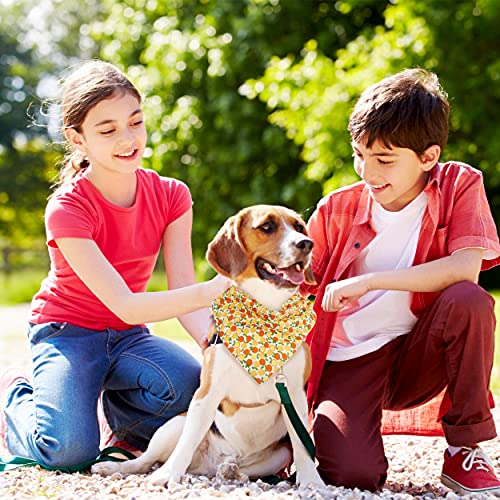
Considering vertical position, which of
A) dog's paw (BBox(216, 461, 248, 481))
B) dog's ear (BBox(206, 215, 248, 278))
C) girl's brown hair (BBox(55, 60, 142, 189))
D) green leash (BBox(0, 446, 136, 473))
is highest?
girl's brown hair (BBox(55, 60, 142, 189))

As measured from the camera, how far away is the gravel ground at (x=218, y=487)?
336 cm

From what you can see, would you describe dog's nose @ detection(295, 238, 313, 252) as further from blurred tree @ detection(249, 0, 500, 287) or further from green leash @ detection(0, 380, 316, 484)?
blurred tree @ detection(249, 0, 500, 287)

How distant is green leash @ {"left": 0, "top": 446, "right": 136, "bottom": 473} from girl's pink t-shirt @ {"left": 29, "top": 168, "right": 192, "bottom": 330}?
653mm

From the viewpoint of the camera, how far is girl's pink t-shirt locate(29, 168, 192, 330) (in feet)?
14.0

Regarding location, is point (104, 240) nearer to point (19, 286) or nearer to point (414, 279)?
point (414, 279)

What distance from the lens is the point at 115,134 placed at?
4.27 metres

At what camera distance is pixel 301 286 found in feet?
13.4

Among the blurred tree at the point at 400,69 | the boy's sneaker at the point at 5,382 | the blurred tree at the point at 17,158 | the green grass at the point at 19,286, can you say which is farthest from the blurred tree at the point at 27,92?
the boy's sneaker at the point at 5,382

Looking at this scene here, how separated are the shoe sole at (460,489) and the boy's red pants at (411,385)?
171mm

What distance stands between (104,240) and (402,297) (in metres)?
1.54

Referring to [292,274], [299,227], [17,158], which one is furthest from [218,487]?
[17,158]

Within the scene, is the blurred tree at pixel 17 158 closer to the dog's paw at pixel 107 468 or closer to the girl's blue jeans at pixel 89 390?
the girl's blue jeans at pixel 89 390

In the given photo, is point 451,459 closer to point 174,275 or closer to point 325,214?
point 325,214

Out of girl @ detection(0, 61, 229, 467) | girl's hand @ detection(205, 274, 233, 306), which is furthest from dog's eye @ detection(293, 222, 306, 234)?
girl @ detection(0, 61, 229, 467)
